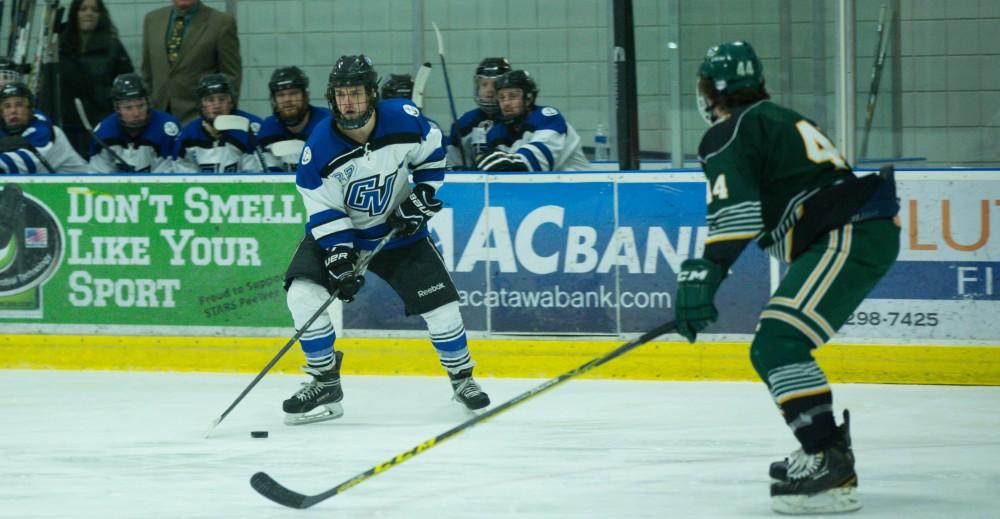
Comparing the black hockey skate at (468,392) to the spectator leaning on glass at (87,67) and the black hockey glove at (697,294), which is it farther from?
the spectator leaning on glass at (87,67)

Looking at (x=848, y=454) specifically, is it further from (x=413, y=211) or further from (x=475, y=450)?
(x=413, y=211)

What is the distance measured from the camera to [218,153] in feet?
22.5

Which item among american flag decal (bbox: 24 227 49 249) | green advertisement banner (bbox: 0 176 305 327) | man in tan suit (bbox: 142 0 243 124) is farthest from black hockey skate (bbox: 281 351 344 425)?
man in tan suit (bbox: 142 0 243 124)

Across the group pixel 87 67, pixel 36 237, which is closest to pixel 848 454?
pixel 36 237

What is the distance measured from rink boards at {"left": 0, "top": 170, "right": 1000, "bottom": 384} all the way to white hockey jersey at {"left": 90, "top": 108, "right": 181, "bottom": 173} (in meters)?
0.49

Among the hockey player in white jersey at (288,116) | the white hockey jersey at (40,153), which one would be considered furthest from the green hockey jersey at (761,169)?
the white hockey jersey at (40,153)

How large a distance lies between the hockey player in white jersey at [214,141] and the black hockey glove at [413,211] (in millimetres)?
1856

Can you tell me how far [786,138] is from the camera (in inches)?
144

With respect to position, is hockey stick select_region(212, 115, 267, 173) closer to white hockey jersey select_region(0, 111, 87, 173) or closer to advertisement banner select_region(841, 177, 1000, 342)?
white hockey jersey select_region(0, 111, 87, 173)

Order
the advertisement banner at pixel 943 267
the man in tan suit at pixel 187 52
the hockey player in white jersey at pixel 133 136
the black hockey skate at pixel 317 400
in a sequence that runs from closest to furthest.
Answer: the black hockey skate at pixel 317 400
the advertisement banner at pixel 943 267
the hockey player in white jersey at pixel 133 136
the man in tan suit at pixel 187 52

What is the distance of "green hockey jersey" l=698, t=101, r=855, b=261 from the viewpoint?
358 cm

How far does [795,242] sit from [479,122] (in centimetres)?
325

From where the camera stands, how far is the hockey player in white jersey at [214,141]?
6852 millimetres

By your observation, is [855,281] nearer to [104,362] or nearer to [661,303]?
[661,303]
